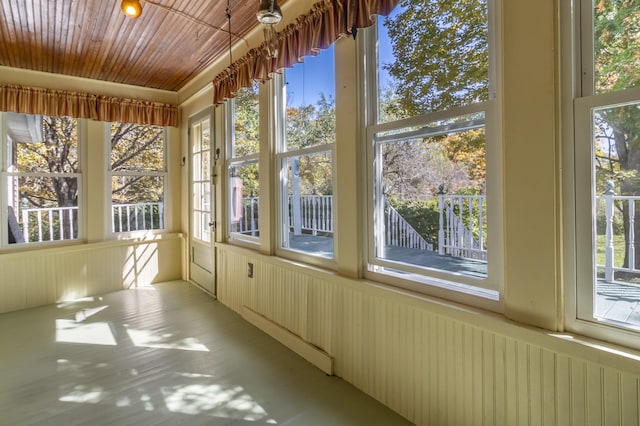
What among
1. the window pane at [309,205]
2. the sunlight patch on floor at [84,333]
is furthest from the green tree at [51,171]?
the window pane at [309,205]

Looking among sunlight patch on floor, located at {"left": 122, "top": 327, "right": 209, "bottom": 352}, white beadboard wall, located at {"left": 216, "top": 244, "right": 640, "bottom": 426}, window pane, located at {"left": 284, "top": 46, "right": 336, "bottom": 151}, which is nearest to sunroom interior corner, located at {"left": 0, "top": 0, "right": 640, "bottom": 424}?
white beadboard wall, located at {"left": 216, "top": 244, "right": 640, "bottom": 426}

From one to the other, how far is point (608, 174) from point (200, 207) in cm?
407

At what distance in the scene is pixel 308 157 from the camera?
2.52 meters

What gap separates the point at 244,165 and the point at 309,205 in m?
1.14

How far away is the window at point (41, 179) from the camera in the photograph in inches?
141

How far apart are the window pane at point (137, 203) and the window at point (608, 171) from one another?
15.4 feet

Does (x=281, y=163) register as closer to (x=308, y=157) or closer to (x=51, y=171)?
(x=308, y=157)

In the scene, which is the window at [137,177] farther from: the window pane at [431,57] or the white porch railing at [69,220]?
the window pane at [431,57]

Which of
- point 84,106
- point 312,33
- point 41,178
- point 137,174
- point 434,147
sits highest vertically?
point 84,106

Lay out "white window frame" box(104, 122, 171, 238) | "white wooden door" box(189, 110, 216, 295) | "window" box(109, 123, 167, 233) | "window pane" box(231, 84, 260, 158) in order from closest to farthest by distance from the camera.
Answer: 1. "window pane" box(231, 84, 260, 158)
2. "white wooden door" box(189, 110, 216, 295)
3. "white window frame" box(104, 122, 171, 238)
4. "window" box(109, 123, 167, 233)

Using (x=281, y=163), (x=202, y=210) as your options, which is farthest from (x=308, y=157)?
(x=202, y=210)

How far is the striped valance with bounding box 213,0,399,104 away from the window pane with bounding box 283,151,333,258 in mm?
711

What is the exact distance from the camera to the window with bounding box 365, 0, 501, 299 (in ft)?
4.86

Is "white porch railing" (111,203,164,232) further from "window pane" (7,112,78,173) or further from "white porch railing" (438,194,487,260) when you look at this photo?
"white porch railing" (438,194,487,260)
